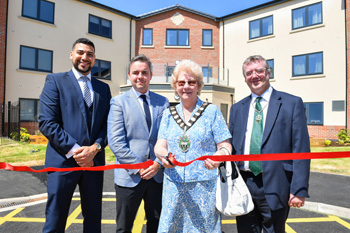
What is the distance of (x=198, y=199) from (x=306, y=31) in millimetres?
18897

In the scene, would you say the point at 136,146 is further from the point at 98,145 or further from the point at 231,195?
the point at 231,195

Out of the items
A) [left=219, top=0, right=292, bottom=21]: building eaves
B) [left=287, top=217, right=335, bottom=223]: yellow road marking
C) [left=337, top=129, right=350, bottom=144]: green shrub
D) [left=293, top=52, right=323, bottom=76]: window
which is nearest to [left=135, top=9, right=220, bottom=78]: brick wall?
[left=219, top=0, right=292, bottom=21]: building eaves

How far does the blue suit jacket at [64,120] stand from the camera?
248 cm

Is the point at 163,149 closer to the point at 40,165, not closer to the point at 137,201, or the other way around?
the point at 137,201

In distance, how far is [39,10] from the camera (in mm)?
16234

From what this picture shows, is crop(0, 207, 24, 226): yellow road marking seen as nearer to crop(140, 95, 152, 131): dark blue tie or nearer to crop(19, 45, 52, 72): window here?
crop(140, 95, 152, 131): dark blue tie

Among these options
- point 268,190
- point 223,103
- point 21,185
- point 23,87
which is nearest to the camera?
point 268,190

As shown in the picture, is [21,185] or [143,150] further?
[21,185]

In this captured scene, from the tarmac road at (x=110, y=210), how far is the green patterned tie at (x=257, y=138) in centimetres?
182

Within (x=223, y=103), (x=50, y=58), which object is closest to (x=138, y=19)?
(x=50, y=58)

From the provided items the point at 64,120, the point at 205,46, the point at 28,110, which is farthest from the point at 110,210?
the point at 205,46

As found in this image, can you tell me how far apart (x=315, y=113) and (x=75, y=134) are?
17.8 meters

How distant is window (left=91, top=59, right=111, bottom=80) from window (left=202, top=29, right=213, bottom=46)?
8.96m

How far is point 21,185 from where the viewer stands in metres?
5.93
